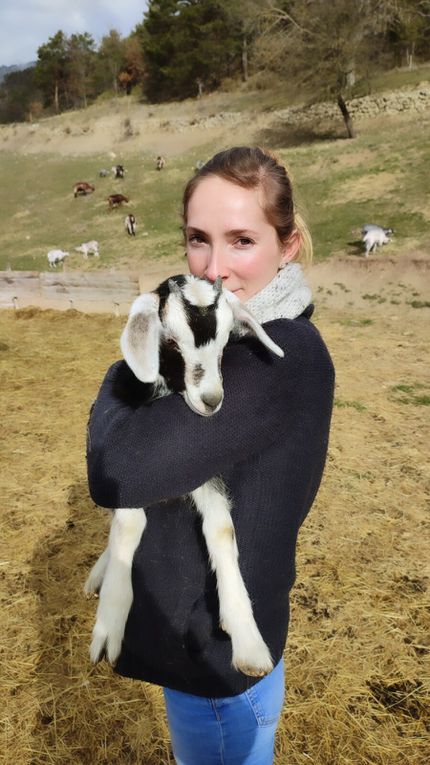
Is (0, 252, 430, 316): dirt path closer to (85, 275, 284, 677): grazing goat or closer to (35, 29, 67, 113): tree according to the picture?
(85, 275, 284, 677): grazing goat

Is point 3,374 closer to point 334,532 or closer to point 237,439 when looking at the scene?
point 334,532

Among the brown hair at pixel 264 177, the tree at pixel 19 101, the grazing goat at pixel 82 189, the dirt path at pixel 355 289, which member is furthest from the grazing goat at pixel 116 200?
the tree at pixel 19 101

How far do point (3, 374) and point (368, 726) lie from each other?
273 inches

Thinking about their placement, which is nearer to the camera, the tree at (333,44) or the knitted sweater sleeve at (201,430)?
the knitted sweater sleeve at (201,430)

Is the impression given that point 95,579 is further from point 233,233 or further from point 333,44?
point 333,44

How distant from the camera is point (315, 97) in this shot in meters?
28.3

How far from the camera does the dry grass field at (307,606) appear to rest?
2.93m

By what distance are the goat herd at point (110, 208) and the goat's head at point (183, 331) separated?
679 inches

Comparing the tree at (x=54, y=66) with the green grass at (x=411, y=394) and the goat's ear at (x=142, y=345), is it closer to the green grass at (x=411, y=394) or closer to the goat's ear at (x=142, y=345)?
the green grass at (x=411, y=394)

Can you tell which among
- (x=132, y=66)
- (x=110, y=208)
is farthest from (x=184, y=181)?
(x=132, y=66)

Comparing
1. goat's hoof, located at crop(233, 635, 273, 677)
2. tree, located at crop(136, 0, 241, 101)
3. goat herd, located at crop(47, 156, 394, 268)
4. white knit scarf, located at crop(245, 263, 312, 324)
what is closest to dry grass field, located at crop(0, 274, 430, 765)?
goat's hoof, located at crop(233, 635, 273, 677)

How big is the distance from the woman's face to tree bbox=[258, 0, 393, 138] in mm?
27677

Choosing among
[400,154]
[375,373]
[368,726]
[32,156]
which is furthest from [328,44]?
[368,726]

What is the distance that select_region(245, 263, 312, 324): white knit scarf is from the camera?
5.21 feet
